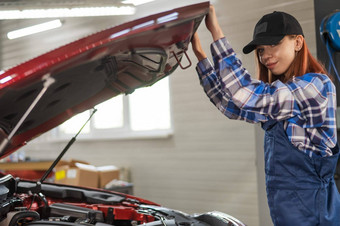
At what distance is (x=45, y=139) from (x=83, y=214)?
18.4ft

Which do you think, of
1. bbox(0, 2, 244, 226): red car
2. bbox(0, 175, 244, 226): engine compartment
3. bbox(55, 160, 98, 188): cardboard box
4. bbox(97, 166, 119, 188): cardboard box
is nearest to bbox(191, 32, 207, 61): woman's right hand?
bbox(0, 2, 244, 226): red car

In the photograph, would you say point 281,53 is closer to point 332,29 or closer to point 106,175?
point 332,29

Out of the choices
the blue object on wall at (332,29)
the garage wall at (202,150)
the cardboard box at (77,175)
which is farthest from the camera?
the cardboard box at (77,175)

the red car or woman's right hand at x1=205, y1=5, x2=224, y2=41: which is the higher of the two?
woman's right hand at x1=205, y1=5, x2=224, y2=41

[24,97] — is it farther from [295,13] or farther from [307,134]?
[295,13]

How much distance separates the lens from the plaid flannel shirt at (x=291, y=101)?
1371mm

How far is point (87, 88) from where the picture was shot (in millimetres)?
1485

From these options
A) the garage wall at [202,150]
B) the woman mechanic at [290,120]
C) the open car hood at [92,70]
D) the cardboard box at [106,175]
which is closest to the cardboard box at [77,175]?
the cardboard box at [106,175]

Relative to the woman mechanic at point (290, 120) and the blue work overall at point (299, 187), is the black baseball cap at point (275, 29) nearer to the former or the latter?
the woman mechanic at point (290, 120)

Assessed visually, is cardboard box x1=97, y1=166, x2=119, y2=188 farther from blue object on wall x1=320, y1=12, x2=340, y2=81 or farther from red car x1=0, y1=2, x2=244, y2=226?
blue object on wall x1=320, y1=12, x2=340, y2=81

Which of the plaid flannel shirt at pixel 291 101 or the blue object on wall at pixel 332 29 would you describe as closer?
the plaid flannel shirt at pixel 291 101

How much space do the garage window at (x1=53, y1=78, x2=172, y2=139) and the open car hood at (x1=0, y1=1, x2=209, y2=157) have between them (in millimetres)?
3679

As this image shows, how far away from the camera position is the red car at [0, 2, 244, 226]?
3.82 ft

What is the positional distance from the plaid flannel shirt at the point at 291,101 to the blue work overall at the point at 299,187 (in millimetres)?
37
